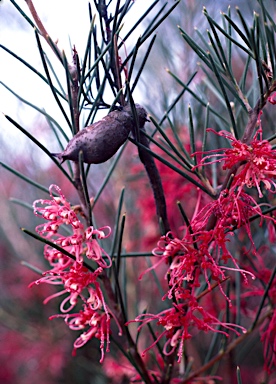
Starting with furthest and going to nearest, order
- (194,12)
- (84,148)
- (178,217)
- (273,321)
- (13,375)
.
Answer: (13,375) < (194,12) < (178,217) < (273,321) < (84,148)

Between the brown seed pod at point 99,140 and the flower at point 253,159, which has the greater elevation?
the brown seed pod at point 99,140

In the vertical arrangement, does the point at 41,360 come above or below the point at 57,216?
below

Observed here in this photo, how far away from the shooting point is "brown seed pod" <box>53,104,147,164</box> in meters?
0.31

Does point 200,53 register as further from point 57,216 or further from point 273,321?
Result: point 273,321

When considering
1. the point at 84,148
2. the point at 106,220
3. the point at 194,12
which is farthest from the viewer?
the point at 106,220

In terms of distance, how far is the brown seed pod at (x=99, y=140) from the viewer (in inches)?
12.1

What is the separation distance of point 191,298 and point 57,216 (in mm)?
128

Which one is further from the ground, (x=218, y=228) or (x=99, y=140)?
(x=99, y=140)

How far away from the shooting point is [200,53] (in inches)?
13.5

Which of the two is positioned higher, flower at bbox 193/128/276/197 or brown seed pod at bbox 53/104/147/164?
brown seed pod at bbox 53/104/147/164

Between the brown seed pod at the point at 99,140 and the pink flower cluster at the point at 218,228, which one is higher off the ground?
the brown seed pod at the point at 99,140

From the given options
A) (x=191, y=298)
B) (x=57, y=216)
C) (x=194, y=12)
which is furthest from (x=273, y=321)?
(x=194, y=12)

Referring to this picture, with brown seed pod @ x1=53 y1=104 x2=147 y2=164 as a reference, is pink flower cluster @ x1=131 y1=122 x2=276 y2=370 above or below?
below

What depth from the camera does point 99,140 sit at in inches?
12.1
